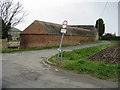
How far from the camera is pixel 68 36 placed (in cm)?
3331

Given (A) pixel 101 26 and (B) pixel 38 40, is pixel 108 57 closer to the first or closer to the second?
(B) pixel 38 40

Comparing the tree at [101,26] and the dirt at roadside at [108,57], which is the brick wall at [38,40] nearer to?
the dirt at roadside at [108,57]

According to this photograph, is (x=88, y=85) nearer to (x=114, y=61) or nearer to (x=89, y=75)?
(x=89, y=75)

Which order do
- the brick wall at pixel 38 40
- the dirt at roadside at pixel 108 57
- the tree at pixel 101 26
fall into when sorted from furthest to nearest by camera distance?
the tree at pixel 101 26 → the brick wall at pixel 38 40 → the dirt at roadside at pixel 108 57

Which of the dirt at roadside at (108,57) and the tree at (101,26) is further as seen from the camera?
the tree at (101,26)

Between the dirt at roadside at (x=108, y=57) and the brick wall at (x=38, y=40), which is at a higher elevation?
the brick wall at (x=38, y=40)

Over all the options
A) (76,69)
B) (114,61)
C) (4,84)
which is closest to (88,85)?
(76,69)

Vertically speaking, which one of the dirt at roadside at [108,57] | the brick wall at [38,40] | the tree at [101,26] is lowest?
the dirt at roadside at [108,57]

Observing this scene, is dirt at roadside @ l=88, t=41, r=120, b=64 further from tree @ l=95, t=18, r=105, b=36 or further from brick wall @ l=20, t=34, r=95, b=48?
tree @ l=95, t=18, r=105, b=36

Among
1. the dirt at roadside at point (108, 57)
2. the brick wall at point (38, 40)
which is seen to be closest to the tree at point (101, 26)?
the brick wall at point (38, 40)

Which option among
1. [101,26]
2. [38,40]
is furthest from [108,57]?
[101,26]

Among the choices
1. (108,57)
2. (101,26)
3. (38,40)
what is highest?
(101,26)

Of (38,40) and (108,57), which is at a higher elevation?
(38,40)

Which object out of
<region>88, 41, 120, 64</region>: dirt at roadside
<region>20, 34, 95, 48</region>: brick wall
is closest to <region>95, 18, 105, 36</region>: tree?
<region>20, 34, 95, 48</region>: brick wall
